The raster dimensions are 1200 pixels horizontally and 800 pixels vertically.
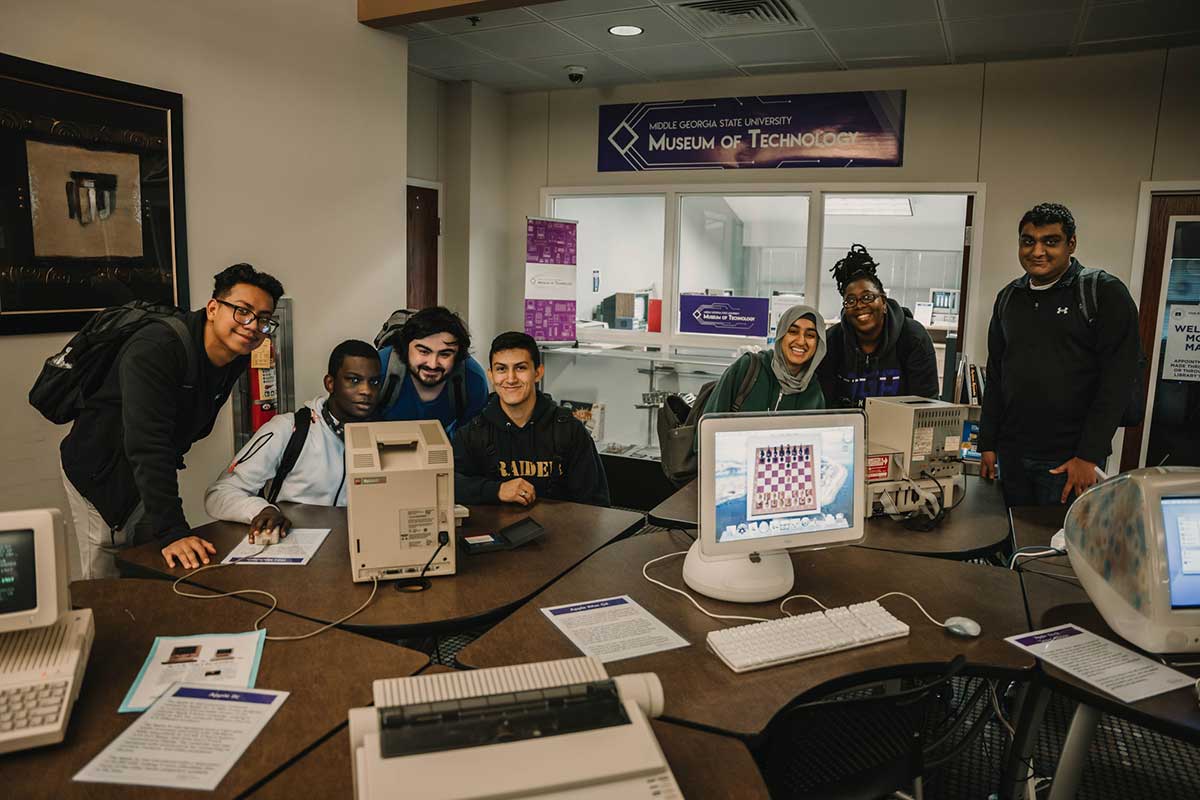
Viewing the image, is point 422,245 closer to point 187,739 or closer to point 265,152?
point 265,152

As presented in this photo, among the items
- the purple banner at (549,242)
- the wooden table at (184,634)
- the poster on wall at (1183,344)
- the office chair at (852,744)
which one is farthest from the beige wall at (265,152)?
the poster on wall at (1183,344)

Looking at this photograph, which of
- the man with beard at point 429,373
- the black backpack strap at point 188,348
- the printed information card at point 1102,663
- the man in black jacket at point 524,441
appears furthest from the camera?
the man with beard at point 429,373

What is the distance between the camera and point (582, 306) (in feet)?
22.0

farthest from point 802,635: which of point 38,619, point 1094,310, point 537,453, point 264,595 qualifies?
point 1094,310

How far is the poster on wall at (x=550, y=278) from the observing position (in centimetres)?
606

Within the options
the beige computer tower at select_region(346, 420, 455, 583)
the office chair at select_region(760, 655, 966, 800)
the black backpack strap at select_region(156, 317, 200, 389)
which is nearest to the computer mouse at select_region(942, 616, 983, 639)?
the office chair at select_region(760, 655, 966, 800)

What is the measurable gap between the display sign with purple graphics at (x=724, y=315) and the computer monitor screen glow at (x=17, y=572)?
16.2ft

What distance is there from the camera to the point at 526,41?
16.0 feet

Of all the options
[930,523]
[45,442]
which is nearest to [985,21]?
[930,523]

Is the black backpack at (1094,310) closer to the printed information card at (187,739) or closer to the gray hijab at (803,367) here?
the gray hijab at (803,367)

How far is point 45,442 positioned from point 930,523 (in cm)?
315

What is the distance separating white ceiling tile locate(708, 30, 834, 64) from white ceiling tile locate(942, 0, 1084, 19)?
792mm

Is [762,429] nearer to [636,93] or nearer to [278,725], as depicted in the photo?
[278,725]

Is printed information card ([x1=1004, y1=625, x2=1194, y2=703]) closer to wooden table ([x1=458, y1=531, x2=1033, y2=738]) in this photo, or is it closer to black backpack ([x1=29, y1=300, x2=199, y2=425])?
wooden table ([x1=458, y1=531, x2=1033, y2=738])
